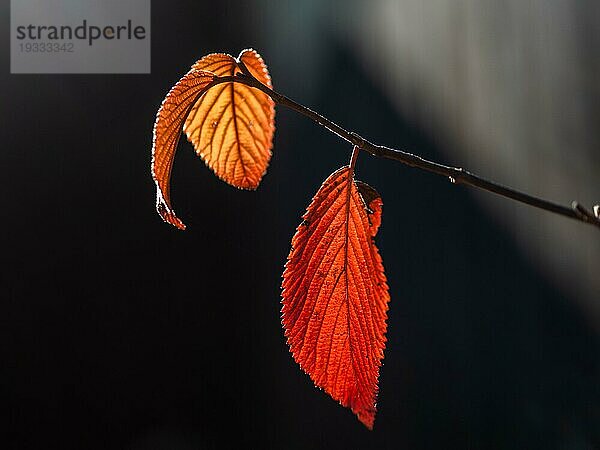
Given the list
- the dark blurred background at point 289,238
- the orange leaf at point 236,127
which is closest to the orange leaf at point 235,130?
the orange leaf at point 236,127

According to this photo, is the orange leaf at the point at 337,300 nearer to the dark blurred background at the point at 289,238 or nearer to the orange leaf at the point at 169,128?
the orange leaf at the point at 169,128

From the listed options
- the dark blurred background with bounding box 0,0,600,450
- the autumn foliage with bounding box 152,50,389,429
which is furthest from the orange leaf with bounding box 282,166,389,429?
the dark blurred background with bounding box 0,0,600,450

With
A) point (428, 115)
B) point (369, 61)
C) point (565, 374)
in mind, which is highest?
point (369, 61)

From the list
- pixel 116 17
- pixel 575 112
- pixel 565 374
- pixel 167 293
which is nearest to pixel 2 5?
pixel 116 17

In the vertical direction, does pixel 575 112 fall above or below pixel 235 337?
above

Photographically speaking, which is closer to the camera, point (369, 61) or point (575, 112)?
point (575, 112)

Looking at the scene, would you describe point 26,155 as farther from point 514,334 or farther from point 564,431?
point 564,431

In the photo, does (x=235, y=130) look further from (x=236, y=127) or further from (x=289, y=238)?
(x=289, y=238)
